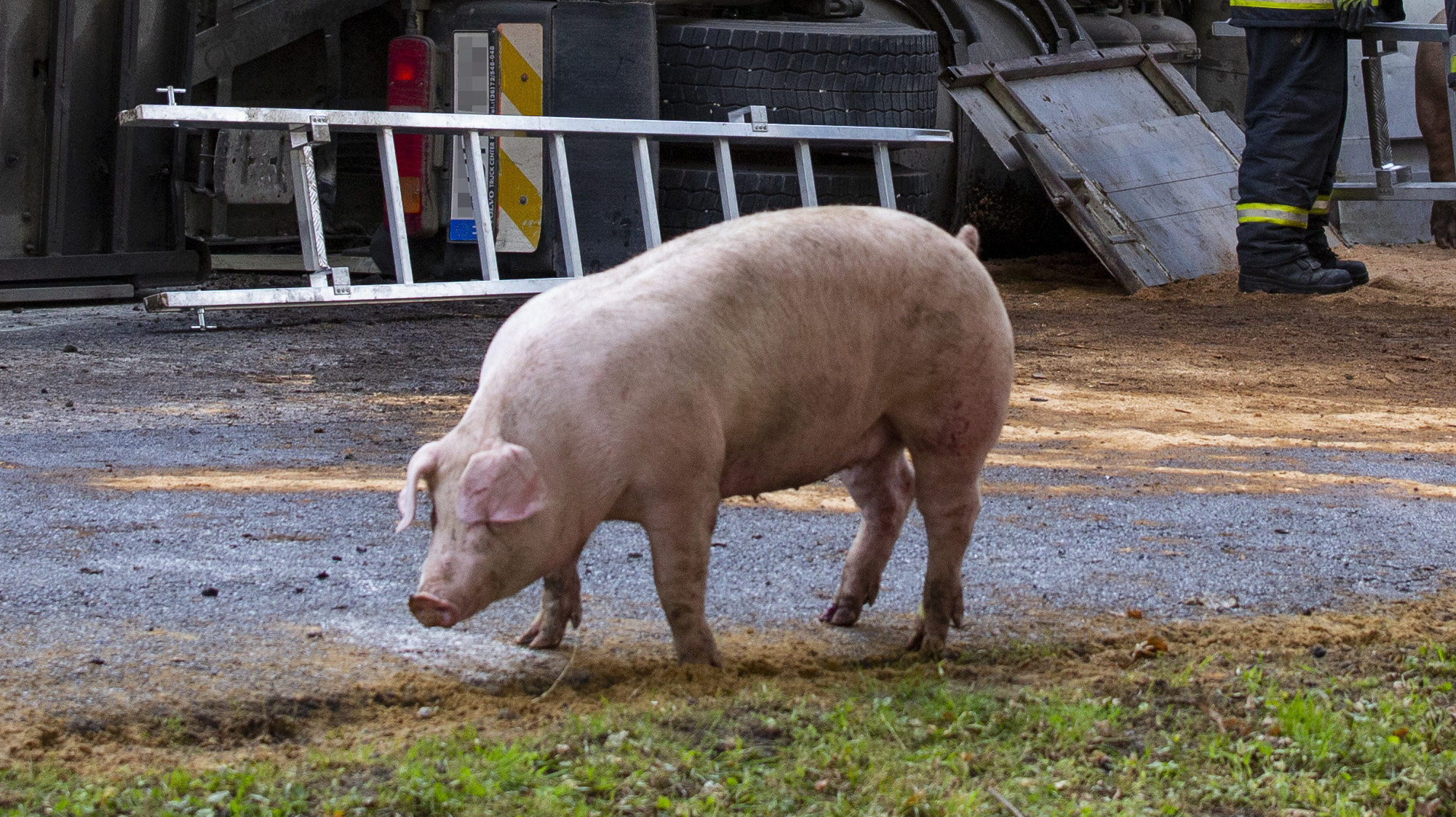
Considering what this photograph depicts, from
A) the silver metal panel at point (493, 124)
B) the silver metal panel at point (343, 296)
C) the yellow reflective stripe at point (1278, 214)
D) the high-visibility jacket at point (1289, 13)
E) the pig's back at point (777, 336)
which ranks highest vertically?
the high-visibility jacket at point (1289, 13)

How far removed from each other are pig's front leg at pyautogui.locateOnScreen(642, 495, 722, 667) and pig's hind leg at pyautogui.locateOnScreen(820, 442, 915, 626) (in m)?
0.54

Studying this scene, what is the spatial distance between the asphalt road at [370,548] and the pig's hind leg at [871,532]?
0.08 m

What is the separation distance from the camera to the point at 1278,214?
8.80 metres

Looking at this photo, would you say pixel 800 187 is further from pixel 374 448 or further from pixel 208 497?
pixel 208 497

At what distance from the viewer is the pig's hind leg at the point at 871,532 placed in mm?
3504

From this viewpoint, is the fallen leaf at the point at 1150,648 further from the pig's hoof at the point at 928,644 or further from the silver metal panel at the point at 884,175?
the silver metal panel at the point at 884,175

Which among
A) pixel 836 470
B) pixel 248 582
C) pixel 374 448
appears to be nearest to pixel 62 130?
pixel 374 448

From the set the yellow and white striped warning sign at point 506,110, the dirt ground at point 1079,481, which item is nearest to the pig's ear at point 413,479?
the dirt ground at point 1079,481

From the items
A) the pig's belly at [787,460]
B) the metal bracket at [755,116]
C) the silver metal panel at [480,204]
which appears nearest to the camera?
the pig's belly at [787,460]

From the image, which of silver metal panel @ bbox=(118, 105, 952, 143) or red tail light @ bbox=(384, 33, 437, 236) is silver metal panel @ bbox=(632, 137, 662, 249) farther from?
red tail light @ bbox=(384, 33, 437, 236)

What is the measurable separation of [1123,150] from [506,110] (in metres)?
4.10

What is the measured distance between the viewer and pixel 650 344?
2.90 metres

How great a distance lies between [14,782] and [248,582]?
123cm

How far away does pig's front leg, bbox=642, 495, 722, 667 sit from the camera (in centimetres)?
293
